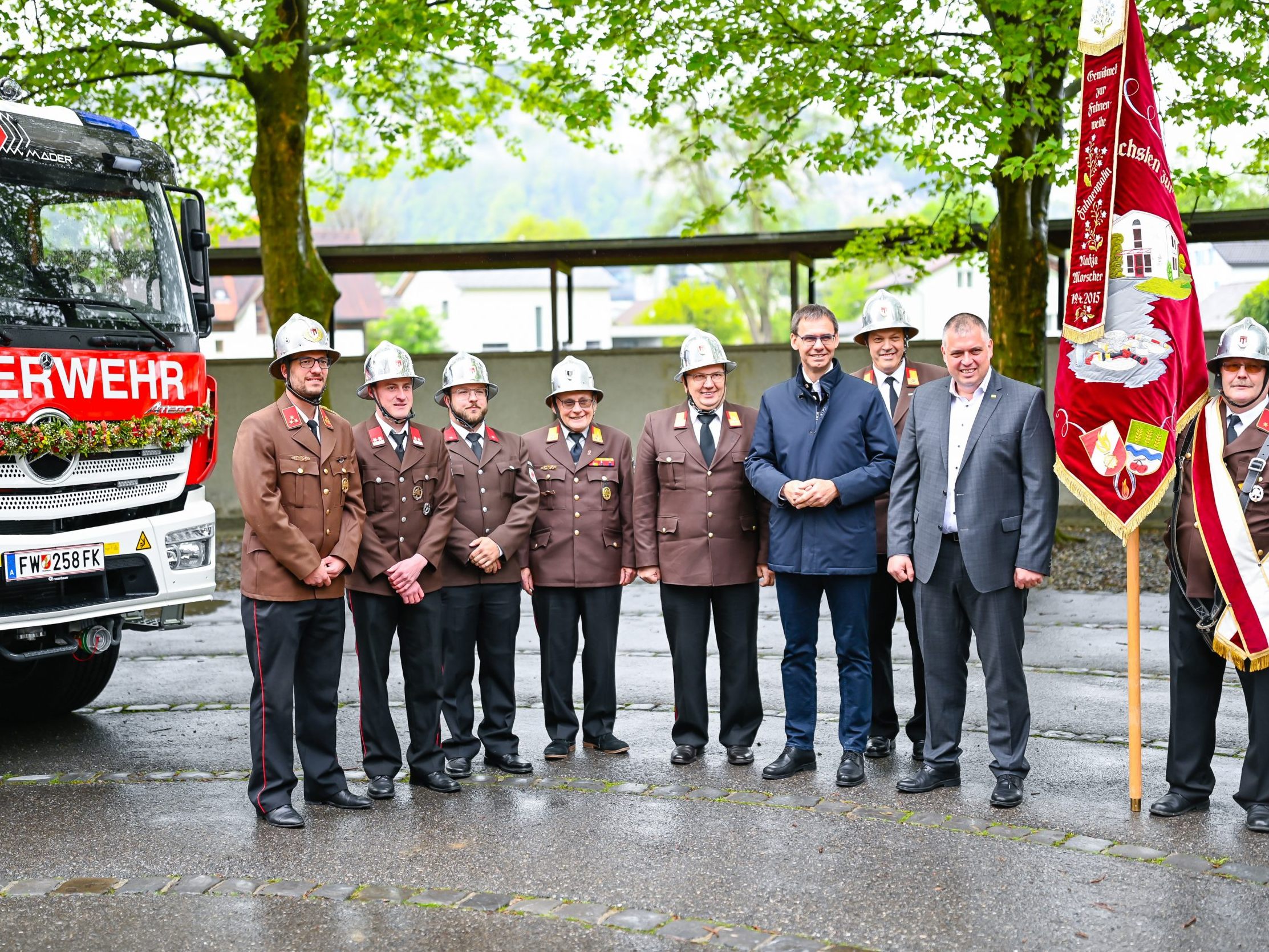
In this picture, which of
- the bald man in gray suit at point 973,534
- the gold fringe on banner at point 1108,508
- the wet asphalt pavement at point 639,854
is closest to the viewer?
the wet asphalt pavement at point 639,854

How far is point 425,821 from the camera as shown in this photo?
590 centimetres

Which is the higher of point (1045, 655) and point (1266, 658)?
point (1266, 658)

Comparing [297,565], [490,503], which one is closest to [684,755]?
[490,503]

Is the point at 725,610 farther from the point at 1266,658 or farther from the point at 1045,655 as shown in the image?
the point at 1045,655

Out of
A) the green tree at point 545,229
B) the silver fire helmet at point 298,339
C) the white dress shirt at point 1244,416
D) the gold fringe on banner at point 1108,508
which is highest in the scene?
the green tree at point 545,229

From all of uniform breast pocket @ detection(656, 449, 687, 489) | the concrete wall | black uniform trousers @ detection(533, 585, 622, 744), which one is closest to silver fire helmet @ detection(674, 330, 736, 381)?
uniform breast pocket @ detection(656, 449, 687, 489)

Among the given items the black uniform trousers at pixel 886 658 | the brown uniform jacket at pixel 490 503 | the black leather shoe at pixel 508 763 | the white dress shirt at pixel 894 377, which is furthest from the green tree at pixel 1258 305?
the black leather shoe at pixel 508 763

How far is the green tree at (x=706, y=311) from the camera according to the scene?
72.6 metres

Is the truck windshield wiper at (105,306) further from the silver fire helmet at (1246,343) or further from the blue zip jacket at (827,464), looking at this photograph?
the silver fire helmet at (1246,343)

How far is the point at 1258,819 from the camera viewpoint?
219 inches

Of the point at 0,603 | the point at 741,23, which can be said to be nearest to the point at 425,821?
the point at 0,603

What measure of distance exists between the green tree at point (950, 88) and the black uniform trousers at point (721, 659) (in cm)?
579

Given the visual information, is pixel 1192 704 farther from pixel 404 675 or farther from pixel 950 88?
pixel 950 88

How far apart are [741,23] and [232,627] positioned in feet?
25.9
